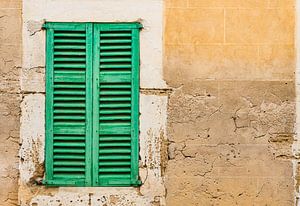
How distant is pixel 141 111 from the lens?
7.11 metres

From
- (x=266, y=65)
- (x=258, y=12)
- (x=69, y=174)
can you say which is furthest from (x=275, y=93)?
(x=69, y=174)

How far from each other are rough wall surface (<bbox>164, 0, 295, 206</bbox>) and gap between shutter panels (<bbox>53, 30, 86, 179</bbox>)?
708 mm

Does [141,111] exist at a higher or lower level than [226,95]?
lower

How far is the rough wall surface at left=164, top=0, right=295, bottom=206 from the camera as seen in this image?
7.11 m

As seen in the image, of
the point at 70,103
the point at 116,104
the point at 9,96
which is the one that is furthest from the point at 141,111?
the point at 9,96

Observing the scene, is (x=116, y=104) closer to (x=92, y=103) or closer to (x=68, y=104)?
(x=92, y=103)

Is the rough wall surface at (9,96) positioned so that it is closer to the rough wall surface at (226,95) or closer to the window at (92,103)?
the window at (92,103)

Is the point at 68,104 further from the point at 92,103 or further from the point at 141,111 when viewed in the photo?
the point at 141,111

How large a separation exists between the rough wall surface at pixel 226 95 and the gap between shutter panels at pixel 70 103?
0.71 m

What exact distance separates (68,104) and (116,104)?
39 centimetres

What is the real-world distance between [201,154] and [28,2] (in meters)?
1.90

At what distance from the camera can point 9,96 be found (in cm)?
714

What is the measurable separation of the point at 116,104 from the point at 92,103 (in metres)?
0.20

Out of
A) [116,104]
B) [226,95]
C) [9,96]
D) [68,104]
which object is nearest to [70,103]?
[68,104]
